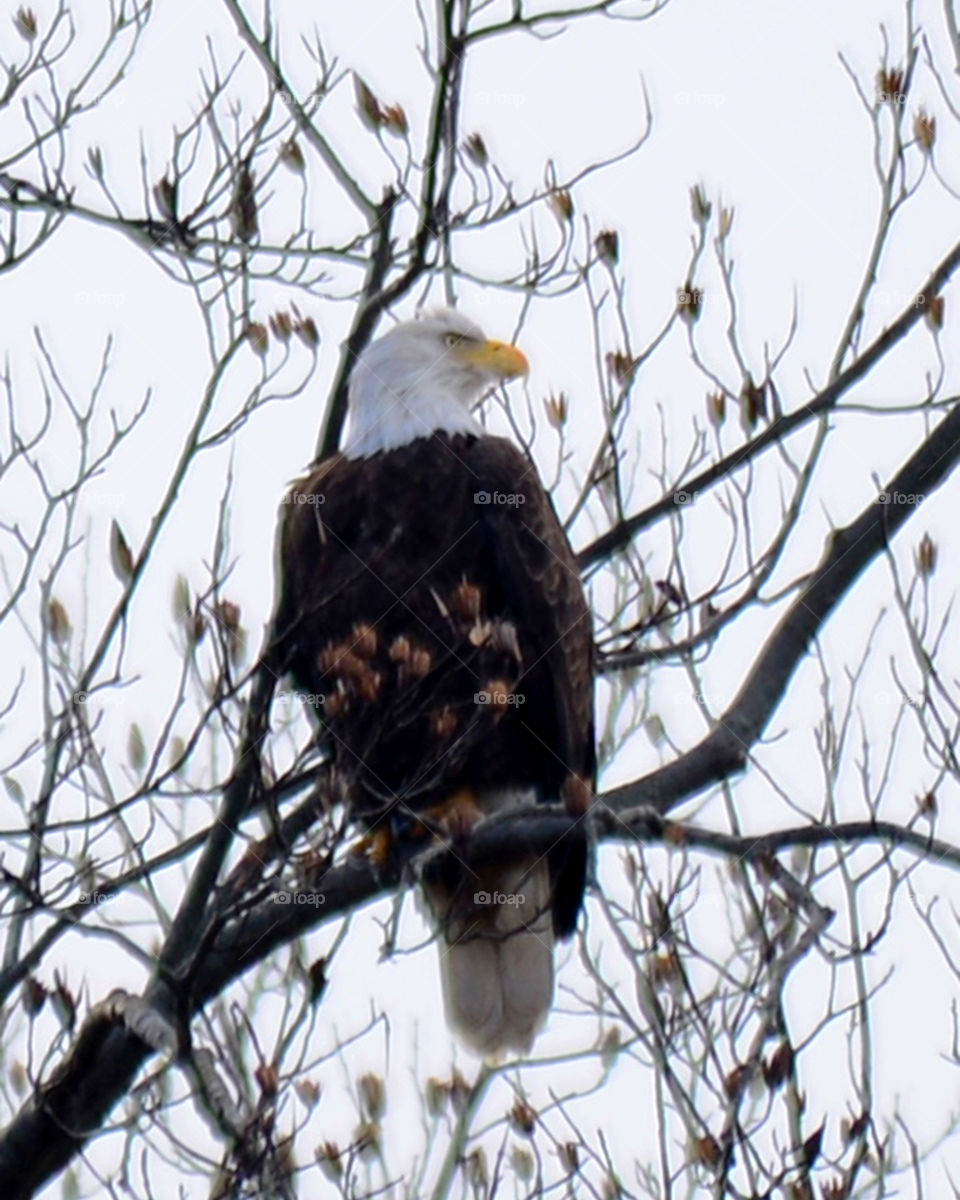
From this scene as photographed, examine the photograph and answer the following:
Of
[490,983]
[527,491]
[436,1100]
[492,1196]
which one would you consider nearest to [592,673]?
[527,491]

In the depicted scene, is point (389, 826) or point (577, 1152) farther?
point (389, 826)

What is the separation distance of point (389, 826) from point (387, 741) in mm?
182

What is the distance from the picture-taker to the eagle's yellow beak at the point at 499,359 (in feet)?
17.5

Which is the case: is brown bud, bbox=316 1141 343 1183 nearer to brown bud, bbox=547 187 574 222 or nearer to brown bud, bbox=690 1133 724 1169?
brown bud, bbox=690 1133 724 1169

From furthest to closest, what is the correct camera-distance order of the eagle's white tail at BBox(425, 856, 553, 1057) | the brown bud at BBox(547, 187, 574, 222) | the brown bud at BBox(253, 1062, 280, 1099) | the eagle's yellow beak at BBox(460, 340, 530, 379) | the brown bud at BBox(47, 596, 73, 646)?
the eagle's yellow beak at BBox(460, 340, 530, 379) → the eagle's white tail at BBox(425, 856, 553, 1057) → the brown bud at BBox(547, 187, 574, 222) → the brown bud at BBox(47, 596, 73, 646) → the brown bud at BBox(253, 1062, 280, 1099)

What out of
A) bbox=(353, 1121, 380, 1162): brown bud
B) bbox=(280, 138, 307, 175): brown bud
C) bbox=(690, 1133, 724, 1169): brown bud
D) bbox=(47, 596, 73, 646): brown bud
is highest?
bbox=(280, 138, 307, 175): brown bud

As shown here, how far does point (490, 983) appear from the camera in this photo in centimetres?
514

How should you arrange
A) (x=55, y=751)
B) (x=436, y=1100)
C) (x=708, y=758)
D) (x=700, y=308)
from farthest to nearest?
(x=436, y=1100)
(x=700, y=308)
(x=708, y=758)
(x=55, y=751)

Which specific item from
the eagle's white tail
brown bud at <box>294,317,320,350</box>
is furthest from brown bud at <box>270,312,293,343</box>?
the eagle's white tail

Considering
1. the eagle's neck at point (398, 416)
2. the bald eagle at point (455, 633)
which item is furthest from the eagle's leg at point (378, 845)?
the eagle's neck at point (398, 416)

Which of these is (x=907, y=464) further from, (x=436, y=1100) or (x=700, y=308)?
(x=436, y=1100)

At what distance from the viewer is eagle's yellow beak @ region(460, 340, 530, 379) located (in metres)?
5.34

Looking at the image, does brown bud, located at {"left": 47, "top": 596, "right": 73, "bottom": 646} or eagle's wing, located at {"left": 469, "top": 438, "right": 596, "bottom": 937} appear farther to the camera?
eagle's wing, located at {"left": 469, "top": 438, "right": 596, "bottom": 937}

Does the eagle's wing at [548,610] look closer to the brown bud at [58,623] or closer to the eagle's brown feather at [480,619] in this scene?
the eagle's brown feather at [480,619]
